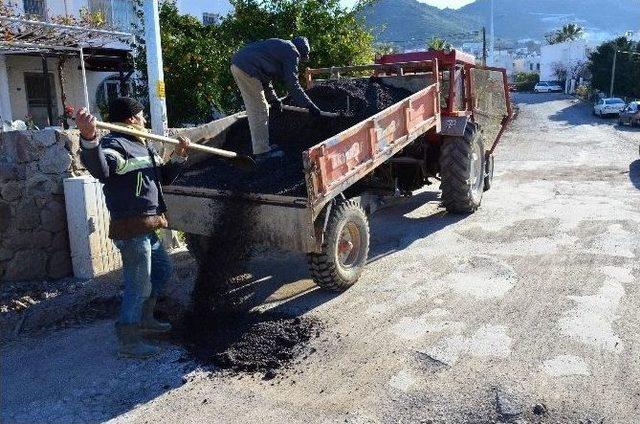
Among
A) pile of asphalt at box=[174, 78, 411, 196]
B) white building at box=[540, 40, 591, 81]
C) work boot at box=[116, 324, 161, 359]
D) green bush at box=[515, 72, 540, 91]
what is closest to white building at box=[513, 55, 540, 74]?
white building at box=[540, 40, 591, 81]

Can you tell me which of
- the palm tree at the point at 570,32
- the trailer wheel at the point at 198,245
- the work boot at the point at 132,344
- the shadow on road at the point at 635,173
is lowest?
the shadow on road at the point at 635,173

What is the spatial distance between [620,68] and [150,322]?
43883mm

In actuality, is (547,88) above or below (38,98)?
below

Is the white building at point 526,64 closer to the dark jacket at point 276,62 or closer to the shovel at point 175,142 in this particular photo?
the dark jacket at point 276,62

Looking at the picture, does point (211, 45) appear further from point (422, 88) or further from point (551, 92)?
point (551, 92)

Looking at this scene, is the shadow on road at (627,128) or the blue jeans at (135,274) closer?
the blue jeans at (135,274)

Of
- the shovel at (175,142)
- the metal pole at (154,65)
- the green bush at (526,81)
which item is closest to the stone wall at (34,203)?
the metal pole at (154,65)

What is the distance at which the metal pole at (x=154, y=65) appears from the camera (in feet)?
21.8

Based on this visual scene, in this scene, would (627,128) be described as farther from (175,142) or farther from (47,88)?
(175,142)

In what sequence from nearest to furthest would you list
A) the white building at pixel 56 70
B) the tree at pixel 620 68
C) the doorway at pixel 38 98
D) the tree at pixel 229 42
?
1. the tree at pixel 229 42
2. the white building at pixel 56 70
3. the doorway at pixel 38 98
4. the tree at pixel 620 68

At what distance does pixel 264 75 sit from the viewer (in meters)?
6.10

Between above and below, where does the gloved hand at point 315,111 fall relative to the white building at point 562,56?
below

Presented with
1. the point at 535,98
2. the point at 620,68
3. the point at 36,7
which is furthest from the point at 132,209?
the point at 535,98

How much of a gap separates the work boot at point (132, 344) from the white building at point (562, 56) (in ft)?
205
